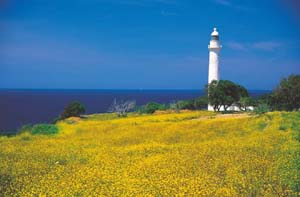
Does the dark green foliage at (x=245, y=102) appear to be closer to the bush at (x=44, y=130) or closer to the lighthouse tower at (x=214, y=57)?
the lighthouse tower at (x=214, y=57)

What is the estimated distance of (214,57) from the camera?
161 feet

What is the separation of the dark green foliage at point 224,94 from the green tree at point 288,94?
7.09m

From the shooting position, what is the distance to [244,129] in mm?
19859

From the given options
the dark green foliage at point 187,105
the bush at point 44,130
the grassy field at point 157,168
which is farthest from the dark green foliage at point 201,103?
the grassy field at point 157,168

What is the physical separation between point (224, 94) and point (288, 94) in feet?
29.4

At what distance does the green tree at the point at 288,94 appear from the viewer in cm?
3288

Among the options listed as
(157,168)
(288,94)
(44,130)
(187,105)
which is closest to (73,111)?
(187,105)

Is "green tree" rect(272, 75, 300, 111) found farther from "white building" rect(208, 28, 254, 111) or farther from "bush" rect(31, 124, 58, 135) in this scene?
"bush" rect(31, 124, 58, 135)

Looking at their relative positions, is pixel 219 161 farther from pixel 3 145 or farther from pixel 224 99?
pixel 224 99

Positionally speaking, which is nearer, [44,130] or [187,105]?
[44,130]

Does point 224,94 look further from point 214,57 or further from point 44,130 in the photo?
point 44,130

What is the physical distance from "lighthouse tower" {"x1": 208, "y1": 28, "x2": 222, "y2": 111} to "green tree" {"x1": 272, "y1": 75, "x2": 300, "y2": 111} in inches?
546

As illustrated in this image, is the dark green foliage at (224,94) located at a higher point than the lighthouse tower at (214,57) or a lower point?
lower

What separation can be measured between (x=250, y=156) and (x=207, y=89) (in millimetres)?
32931
